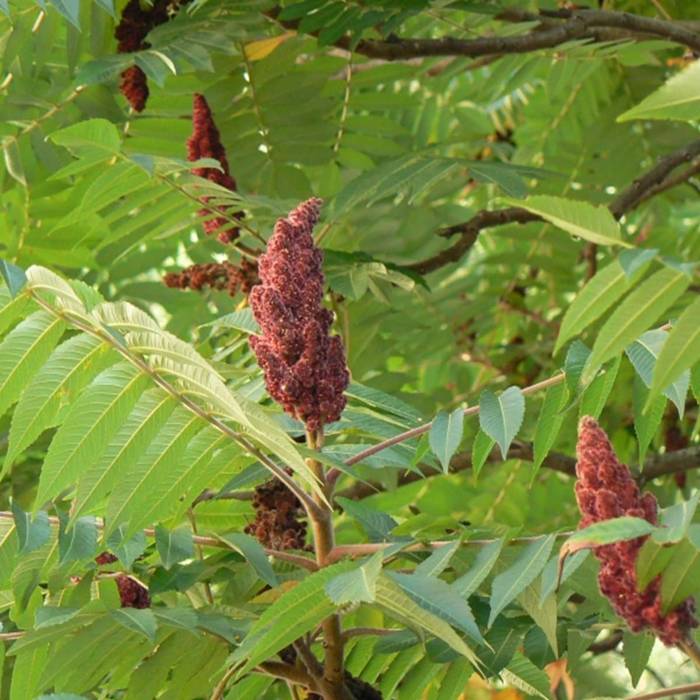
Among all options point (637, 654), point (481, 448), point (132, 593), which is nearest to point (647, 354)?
point (481, 448)

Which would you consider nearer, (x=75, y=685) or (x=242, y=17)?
(x=75, y=685)

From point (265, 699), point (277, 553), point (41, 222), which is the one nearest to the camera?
point (277, 553)

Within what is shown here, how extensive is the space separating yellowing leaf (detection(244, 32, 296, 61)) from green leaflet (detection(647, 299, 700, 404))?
71.9 inches

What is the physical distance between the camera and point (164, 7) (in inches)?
118

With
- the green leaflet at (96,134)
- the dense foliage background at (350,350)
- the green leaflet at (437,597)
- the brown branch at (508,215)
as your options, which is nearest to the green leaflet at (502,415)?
the dense foliage background at (350,350)

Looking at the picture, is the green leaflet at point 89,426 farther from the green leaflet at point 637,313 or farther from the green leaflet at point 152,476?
the green leaflet at point 637,313

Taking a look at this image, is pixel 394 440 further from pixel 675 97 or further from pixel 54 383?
pixel 675 97

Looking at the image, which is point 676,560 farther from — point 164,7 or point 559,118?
point 559,118

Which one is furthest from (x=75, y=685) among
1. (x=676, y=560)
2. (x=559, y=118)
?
(x=559, y=118)

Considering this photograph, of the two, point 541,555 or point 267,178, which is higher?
point 541,555

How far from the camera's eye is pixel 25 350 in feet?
5.97

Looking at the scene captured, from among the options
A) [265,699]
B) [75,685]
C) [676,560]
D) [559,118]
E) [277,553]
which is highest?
[676,560]

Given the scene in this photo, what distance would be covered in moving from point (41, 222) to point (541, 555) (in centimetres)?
206

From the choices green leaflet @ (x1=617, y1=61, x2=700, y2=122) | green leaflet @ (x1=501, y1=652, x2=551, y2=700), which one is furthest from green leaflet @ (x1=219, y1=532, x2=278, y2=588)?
green leaflet @ (x1=617, y1=61, x2=700, y2=122)
